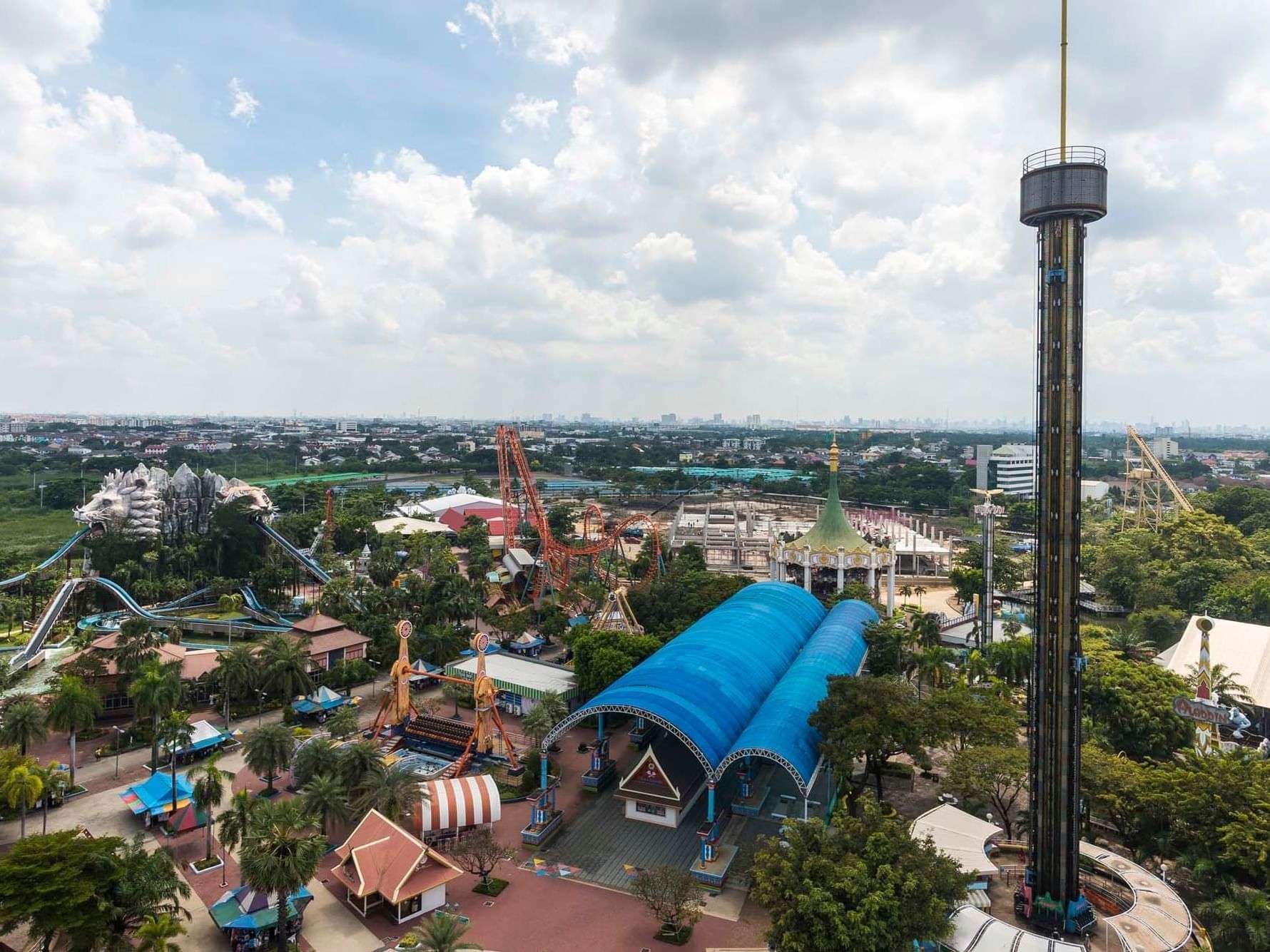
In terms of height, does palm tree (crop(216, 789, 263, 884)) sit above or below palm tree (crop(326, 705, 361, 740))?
above

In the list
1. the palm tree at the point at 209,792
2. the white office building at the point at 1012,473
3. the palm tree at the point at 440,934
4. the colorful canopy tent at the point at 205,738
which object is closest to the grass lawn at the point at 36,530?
the colorful canopy tent at the point at 205,738

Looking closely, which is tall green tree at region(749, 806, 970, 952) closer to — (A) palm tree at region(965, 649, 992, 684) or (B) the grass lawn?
(A) palm tree at region(965, 649, 992, 684)

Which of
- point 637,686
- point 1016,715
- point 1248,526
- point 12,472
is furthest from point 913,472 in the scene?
point 12,472

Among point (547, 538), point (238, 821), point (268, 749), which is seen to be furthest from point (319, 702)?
point (547, 538)

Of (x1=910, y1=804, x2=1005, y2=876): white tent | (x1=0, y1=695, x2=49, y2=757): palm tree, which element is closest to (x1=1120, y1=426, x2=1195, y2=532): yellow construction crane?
(x1=910, y1=804, x2=1005, y2=876): white tent

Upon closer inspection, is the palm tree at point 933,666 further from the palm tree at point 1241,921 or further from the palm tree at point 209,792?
the palm tree at point 209,792

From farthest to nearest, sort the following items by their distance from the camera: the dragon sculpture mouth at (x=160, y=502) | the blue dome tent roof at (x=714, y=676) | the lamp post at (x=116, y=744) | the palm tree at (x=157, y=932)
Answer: the dragon sculpture mouth at (x=160, y=502), the lamp post at (x=116, y=744), the blue dome tent roof at (x=714, y=676), the palm tree at (x=157, y=932)

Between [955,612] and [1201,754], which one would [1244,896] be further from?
[955,612]
